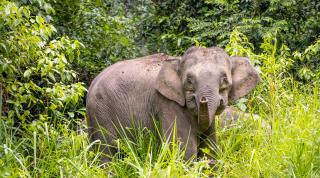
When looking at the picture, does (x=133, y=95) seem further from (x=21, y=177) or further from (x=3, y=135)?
(x=21, y=177)

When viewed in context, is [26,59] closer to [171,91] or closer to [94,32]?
[171,91]

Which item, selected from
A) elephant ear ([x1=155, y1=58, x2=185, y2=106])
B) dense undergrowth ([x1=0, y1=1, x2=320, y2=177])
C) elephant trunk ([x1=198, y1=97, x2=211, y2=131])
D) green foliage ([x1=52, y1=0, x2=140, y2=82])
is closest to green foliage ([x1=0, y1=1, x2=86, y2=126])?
dense undergrowth ([x1=0, y1=1, x2=320, y2=177])

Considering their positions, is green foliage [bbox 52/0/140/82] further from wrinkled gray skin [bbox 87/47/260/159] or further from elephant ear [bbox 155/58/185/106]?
elephant ear [bbox 155/58/185/106]

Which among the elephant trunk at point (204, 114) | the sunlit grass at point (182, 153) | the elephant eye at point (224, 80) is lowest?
the sunlit grass at point (182, 153)

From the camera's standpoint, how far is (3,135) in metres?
6.75

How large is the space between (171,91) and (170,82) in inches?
3.2

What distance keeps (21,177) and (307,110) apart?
2688mm

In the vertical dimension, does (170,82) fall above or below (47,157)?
above

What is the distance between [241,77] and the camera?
7.19 meters

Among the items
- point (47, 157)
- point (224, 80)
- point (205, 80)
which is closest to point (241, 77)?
point (224, 80)

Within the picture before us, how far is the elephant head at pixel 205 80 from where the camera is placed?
6.62 meters

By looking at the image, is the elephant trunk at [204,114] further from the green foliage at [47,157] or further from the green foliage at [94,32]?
the green foliage at [94,32]

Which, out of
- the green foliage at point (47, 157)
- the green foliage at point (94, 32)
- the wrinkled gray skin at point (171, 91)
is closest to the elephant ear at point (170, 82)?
the wrinkled gray skin at point (171, 91)

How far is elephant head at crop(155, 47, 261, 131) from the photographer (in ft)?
21.7
